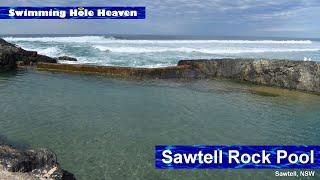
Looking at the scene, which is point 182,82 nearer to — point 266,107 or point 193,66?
point 193,66

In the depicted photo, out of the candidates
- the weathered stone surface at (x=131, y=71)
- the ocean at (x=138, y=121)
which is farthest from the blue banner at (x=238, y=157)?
the weathered stone surface at (x=131, y=71)

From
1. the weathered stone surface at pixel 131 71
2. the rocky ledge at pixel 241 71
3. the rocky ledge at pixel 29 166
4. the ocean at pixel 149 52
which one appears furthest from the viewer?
the ocean at pixel 149 52

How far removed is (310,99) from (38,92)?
36.7ft

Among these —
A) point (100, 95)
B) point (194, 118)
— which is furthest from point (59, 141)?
point (100, 95)

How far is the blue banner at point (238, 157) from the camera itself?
304 inches

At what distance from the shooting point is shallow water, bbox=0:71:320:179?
25.8 ft

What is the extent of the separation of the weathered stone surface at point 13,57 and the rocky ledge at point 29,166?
17355 mm

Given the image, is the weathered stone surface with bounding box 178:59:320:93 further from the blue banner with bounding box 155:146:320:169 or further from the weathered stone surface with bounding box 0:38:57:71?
the blue banner with bounding box 155:146:320:169

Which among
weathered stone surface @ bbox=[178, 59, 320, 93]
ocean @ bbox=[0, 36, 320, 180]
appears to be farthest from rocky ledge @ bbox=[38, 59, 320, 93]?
ocean @ bbox=[0, 36, 320, 180]

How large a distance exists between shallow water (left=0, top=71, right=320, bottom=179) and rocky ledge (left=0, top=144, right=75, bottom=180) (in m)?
1.71

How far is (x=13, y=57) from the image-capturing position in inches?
907

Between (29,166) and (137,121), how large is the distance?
5.54 meters

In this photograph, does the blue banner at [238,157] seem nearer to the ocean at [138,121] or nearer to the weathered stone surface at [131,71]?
the ocean at [138,121]

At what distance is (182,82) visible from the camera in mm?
18609
